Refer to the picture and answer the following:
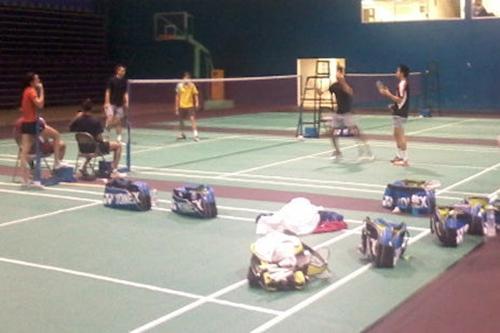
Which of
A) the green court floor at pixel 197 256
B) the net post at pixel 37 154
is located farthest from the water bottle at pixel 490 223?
the net post at pixel 37 154

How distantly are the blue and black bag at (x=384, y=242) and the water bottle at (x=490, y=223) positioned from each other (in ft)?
5.45

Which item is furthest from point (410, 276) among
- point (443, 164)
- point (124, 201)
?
point (443, 164)

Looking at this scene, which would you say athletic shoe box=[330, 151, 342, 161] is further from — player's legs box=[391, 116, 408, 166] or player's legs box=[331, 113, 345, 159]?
player's legs box=[391, 116, 408, 166]

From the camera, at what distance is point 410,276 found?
24.3 ft

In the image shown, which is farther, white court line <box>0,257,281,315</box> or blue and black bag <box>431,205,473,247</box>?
blue and black bag <box>431,205,473,247</box>

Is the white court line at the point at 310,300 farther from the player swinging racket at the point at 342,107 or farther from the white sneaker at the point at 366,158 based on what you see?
the white sneaker at the point at 366,158

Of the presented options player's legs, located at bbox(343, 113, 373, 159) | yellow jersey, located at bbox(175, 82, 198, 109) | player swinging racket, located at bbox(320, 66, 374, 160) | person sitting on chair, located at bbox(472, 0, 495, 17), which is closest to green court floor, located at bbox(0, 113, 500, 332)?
player's legs, located at bbox(343, 113, 373, 159)

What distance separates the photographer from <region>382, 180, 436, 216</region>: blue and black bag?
1010 centimetres

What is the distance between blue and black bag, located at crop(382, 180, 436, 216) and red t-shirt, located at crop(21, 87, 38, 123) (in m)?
5.86

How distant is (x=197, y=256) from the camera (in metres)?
8.20

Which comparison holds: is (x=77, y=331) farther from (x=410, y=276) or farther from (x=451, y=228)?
(x=451, y=228)

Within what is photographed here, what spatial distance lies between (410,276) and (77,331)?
3250 millimetres

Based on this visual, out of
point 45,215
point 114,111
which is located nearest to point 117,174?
point 45,215

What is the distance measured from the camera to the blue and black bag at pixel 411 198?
1010cm
